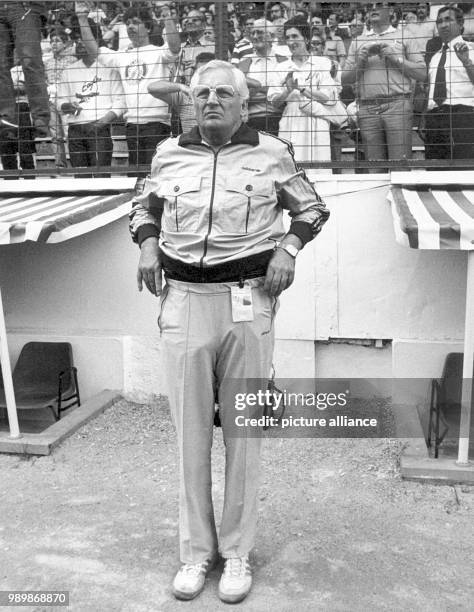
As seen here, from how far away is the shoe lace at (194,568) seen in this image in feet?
11.1

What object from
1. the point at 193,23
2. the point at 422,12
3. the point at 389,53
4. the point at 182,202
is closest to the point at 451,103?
the point at 389,53

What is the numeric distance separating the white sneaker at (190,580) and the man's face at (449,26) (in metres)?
4.98

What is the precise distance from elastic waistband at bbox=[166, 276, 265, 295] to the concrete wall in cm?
285

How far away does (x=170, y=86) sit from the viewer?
20.7 feet

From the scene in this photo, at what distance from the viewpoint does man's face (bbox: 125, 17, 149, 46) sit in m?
6.70

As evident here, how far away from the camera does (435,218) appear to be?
Answer: 15.6 ft

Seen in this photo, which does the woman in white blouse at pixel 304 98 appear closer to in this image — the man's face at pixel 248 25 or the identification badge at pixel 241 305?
the man's face at pixel 248 25

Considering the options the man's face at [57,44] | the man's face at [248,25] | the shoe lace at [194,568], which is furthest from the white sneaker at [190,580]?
the man's face at [57,44]

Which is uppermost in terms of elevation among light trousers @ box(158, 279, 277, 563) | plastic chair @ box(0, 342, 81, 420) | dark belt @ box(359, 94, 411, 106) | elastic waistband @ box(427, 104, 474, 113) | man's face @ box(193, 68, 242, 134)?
man's face @ box(193, 68, 242, 134)

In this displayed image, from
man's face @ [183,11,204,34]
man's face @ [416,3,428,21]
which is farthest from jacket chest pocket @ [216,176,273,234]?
man's face @ [416,3,428,21]

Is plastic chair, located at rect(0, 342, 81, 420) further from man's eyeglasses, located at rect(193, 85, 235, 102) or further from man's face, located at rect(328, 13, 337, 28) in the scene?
man's face, located at rect(328, 13, 337, 28)

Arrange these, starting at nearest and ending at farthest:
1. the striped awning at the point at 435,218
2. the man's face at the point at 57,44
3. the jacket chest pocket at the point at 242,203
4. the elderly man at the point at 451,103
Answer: the jacket chest pocket at the point at 242,203 → the striped awning at the point at 435,218 → the elderly man at the point at 451,103 → the man's face at the point at 57,44

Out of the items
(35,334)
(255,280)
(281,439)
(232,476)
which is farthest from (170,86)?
(232,476)

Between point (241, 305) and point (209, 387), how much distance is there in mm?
396
